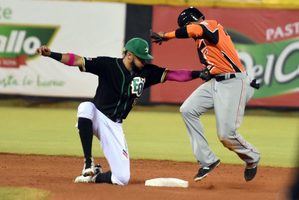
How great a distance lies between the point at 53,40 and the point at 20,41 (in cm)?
70

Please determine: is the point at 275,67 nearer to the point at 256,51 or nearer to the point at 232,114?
the point at 256,51

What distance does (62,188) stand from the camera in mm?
7633

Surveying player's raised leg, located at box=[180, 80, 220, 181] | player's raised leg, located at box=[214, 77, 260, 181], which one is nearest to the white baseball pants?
player's raised leg, located at box=[180, 80, 220, 181]

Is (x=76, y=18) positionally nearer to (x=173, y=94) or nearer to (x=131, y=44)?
(x=173, y=94)

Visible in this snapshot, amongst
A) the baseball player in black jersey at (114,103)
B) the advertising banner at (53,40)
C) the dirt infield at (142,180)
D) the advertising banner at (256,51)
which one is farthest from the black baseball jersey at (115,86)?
the advertising banner at (256,51)

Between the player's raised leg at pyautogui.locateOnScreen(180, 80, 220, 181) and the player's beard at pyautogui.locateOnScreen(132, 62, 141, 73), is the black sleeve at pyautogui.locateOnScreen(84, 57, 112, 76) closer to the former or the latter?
the player's beard at pyautogui.locateOnScreen(132, 62, 141, 73)

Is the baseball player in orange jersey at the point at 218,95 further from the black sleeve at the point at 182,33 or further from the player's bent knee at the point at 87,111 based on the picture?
the player's bent knee at the point at 87,111

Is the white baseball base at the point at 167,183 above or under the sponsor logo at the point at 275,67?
above

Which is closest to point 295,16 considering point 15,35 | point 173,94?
point 173,94

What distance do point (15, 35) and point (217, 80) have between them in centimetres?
1008

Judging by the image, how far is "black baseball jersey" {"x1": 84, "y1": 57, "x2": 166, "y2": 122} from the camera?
801cm

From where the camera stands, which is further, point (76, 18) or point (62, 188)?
point (76, 18)

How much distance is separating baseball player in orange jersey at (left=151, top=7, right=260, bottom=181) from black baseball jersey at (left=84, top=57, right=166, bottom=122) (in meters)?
0.54

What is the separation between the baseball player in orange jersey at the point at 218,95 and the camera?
27.2ft
